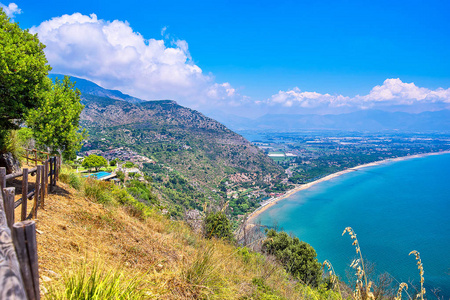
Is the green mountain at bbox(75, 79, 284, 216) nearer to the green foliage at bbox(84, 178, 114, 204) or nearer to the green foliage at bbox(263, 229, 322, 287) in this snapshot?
the green foliage at bbox(263, 229, 322, 287)

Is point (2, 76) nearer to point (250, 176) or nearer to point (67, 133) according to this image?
point (67, 133)

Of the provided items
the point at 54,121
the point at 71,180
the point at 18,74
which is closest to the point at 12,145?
the point at 71,180

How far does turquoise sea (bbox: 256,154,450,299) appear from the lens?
102 feet

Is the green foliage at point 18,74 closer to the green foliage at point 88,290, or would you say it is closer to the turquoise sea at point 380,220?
the green foliage at point 88,290

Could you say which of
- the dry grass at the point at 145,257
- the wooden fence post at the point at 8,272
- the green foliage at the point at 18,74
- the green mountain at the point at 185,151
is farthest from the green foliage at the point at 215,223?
the green mountain at the point at 185,151

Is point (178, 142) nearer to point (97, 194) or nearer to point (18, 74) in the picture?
point (97, 194)

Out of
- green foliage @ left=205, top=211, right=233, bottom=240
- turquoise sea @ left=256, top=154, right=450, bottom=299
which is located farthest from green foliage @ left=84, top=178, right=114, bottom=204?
turquoise sea @ left=256, top=154, right=450, bottom=299

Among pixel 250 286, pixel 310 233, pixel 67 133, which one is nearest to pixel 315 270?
pixel 250 286

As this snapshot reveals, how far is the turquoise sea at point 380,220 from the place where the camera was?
31091 millimetres

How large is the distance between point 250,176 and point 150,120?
57802 mm

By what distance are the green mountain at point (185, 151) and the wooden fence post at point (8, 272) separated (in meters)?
39.9

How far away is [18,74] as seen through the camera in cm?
618

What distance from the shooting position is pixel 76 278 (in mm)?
2193

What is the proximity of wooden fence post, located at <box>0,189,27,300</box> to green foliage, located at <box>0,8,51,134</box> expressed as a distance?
717 cm
